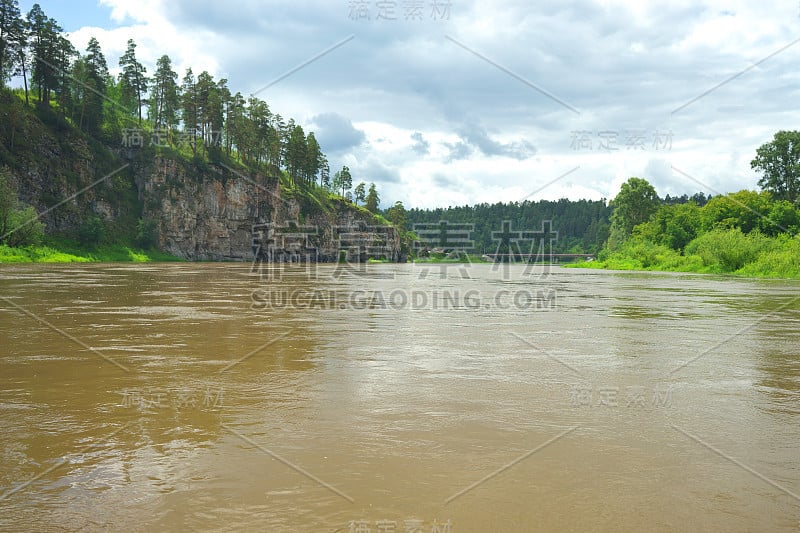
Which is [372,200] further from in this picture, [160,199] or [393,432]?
[393,432]

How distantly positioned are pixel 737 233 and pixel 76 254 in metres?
87.7

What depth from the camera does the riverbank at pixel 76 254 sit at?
64.1 metres

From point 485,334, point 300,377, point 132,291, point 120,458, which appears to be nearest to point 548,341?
point 485,334

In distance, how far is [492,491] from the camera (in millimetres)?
4812

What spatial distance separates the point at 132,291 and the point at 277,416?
23759 millimetres

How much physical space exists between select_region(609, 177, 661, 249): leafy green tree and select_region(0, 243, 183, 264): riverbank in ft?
325

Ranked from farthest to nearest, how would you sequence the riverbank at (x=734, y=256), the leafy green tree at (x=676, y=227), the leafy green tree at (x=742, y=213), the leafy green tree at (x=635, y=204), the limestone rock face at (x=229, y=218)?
the leafy green tree at (x=635, y=204) → the limestone rock face at (x=229, y=218) → the leafy green tree at (x=676, y=227) → the leafy green tree at (x=742, y=213) → the riverbank at (x=734, y=256)

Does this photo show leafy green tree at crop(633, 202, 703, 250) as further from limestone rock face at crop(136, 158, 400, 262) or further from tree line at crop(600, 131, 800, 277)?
limestone rock face at crop(136, 158, 400, 262)

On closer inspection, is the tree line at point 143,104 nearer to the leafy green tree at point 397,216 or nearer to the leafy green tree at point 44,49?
the leafy green tree at point 44,49

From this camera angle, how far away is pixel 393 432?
21.0 ft

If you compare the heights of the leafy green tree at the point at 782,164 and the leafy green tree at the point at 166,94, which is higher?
the leafy green tree at the point at 166,94

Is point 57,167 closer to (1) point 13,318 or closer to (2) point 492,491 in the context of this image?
(1) point 13,318

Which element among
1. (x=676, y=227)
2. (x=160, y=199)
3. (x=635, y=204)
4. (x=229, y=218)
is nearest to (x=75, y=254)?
(x=160, y=199)

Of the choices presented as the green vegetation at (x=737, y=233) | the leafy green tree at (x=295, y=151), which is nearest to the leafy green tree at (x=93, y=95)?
the leafy green tree at (x=295, y=151)
